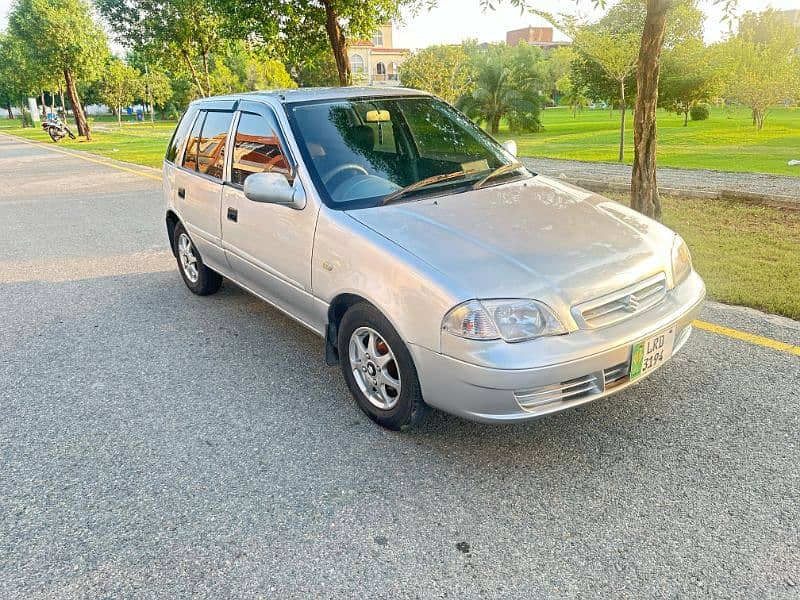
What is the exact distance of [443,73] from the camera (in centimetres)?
3472

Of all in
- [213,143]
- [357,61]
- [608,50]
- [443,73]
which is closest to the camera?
[213,143]

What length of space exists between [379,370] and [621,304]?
48.0 inches

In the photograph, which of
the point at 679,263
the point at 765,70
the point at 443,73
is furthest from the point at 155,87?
the point at 679,263

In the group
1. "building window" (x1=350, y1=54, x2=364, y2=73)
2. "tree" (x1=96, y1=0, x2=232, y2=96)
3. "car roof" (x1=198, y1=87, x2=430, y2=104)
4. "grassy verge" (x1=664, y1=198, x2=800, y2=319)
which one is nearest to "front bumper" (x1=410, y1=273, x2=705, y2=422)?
"car roof" (x1=198, y1=87, x2=430, y2=104)

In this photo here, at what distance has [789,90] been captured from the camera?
85.8ft

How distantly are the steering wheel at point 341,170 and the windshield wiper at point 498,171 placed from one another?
0.68 m

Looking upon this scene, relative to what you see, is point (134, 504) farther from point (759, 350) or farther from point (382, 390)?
point (759, 350)

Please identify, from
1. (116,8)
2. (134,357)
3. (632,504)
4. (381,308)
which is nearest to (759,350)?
(632,504)

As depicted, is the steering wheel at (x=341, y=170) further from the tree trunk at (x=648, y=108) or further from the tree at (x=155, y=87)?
the tree at (x=155, y=87)

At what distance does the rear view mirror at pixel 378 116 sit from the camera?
400cm

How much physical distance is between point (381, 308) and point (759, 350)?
8.44ft

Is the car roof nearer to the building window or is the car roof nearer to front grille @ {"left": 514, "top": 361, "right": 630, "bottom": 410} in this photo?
front grille @ {"left": 514, "top": 361, "right": 630, "bottom": 410}

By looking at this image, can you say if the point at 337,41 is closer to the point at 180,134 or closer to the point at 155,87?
the point at 180,134

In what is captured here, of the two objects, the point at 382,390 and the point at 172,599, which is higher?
the point at 382,390
